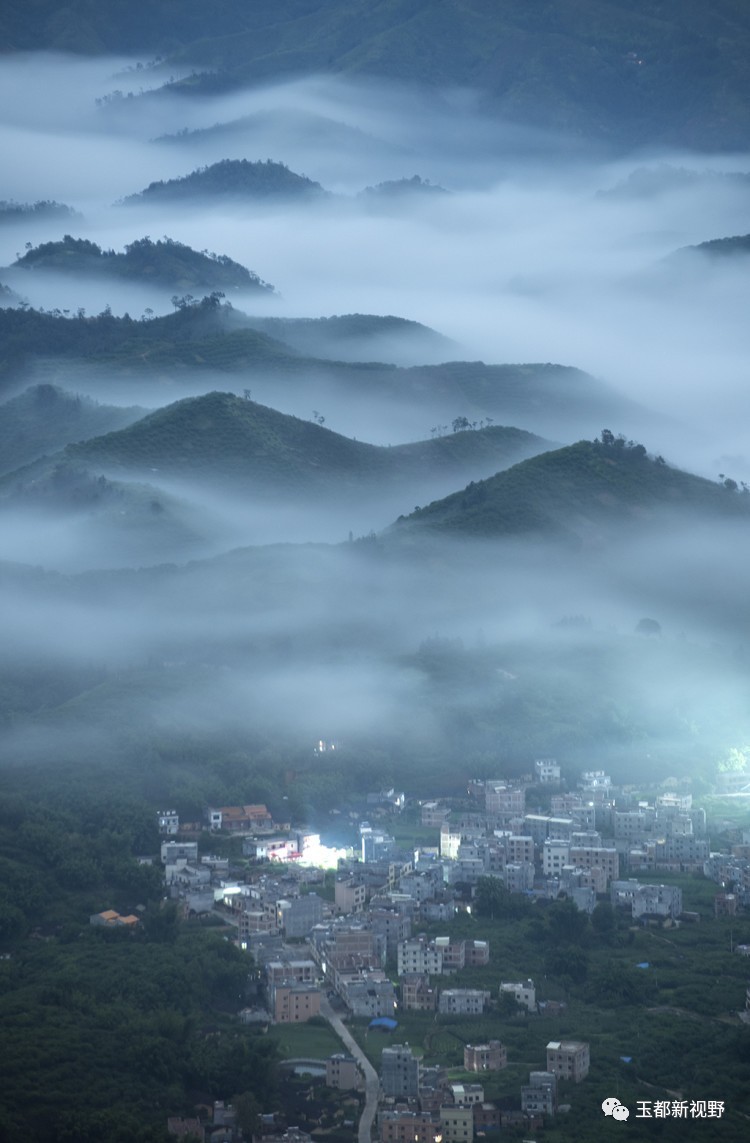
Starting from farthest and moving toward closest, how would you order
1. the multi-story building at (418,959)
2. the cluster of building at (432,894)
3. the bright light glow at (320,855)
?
the bright light glow at (320,855)
the multi-story building at (418,959)
the cluster of building at (432,894)

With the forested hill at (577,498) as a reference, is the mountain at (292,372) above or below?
above

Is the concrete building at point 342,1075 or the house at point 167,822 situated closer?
the concrete building at point 342,1075

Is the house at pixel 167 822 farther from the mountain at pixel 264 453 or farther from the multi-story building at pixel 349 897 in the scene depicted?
the mountain at pixel 264 453

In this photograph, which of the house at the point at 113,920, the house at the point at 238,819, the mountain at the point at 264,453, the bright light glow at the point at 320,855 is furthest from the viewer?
the mountain at the point at 264,453

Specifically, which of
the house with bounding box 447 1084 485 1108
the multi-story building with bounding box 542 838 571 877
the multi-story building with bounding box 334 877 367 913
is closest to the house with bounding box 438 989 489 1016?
the house with bounding box 447 1084 485 1108

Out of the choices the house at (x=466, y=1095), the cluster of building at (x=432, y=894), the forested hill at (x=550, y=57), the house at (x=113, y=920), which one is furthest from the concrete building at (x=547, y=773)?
the forested hill at (x=550, y=57)

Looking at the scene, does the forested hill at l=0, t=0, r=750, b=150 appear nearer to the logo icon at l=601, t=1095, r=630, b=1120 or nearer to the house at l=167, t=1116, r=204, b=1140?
the logo icon at l=601, t=1095, r=630, b=1120

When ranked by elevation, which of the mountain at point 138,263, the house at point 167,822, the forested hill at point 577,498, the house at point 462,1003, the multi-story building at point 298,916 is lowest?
the house at point 462,1003

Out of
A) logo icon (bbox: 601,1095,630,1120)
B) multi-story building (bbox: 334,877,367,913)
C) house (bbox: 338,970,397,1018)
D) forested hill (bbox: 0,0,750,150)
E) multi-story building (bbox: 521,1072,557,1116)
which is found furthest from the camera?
forested hill (bbox: 0,0,750,150)
